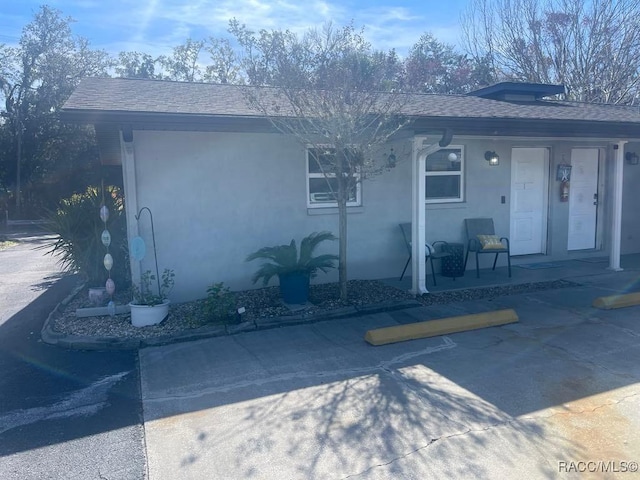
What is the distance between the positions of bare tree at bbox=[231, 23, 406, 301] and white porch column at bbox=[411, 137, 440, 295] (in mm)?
890

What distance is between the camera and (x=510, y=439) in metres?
3.48

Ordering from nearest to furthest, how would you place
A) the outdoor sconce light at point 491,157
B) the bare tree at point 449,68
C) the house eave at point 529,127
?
1. the house eave at point 529,127
2. the outdoor sconce light at point 491,157
3. the bare tree at point 449,68

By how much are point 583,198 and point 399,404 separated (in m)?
7.98

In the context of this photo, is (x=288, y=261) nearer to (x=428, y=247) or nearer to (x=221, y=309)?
(x=221, y=309)

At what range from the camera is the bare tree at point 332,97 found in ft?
20.1

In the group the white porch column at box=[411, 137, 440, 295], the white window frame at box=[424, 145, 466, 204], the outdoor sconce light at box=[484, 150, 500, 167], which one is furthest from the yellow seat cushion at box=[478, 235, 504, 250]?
the white porch column at box=[411, 137, 440, 295]

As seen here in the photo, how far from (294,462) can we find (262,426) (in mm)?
569

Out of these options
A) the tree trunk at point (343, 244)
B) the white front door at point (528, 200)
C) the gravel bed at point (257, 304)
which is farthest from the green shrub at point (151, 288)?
the white front door at point (528, 200)

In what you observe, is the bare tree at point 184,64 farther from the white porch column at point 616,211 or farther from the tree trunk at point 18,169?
the white porch column at point 616,211

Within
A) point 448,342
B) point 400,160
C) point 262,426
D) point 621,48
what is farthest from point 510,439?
point 621,48

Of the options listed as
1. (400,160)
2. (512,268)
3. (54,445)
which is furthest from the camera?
(512,268)

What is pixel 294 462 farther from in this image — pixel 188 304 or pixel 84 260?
pixel 84 260

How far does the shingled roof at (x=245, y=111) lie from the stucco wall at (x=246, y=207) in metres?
0.62

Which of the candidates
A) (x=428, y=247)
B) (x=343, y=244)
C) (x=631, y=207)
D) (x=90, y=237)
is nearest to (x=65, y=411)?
(x=343, y=244)
